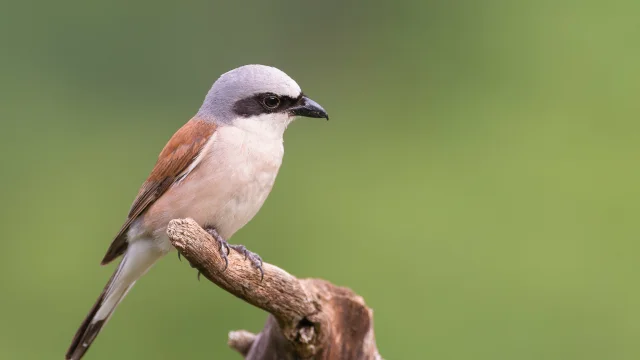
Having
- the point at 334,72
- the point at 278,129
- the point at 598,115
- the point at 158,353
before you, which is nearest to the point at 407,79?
the point at 334,72

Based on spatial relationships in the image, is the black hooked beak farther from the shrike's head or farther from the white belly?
the white belly

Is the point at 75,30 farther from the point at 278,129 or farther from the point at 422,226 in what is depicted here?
the point at 278,129

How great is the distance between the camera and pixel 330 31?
9.98m

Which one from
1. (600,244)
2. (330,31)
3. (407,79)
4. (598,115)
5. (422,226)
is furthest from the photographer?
(330,31)

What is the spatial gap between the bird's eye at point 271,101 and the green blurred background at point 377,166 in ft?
7.98

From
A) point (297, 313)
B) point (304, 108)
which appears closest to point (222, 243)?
point (297, 313)

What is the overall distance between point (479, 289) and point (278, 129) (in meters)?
2.82

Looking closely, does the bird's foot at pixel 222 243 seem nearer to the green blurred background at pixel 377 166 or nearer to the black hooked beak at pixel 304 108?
the black hooked beak at pixel 304 108

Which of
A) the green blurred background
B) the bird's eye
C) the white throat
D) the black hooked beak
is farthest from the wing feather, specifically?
the green blurred background

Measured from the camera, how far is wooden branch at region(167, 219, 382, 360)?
347 cm

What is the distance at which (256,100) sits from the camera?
3812 millimetres

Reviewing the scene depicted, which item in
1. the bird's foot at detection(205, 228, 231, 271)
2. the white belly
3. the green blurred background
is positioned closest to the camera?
the bird's foot at detection(205, 228, 231, 271)

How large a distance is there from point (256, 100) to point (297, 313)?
809mm

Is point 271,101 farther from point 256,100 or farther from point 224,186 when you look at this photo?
point 224,186
